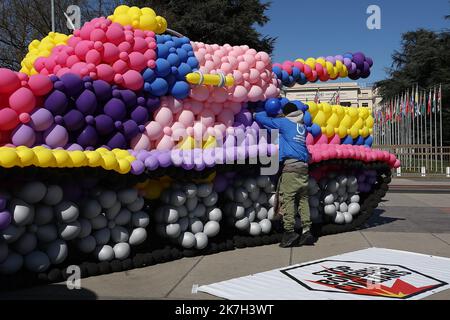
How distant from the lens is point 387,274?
468 centimetres

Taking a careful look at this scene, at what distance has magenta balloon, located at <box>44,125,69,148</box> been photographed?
452 centimetres

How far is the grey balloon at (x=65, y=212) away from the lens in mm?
4355

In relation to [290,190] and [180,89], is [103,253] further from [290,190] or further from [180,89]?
[290,190]

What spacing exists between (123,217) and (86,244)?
462 millimetres

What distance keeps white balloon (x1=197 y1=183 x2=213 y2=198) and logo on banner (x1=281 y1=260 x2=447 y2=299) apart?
1.26 m

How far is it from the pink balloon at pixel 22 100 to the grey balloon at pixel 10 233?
1.04 metres

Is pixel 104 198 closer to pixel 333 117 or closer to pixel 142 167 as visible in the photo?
pixel 142 167

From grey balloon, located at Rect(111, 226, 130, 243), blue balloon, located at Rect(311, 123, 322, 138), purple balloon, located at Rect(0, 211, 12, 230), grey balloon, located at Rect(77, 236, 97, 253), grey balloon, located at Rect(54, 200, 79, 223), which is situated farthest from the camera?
blue balloon, located at Rect(311, 123, 322, 138)

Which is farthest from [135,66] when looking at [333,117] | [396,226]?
[396,226]

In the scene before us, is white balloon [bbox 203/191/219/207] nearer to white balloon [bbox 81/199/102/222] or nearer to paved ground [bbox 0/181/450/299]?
paved ground [bbox 0/181/450/299]

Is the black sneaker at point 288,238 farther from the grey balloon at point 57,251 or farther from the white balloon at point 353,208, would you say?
the grey balloon at point 57,251

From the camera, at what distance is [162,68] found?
536 cm

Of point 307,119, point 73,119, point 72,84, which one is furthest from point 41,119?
point 307,119

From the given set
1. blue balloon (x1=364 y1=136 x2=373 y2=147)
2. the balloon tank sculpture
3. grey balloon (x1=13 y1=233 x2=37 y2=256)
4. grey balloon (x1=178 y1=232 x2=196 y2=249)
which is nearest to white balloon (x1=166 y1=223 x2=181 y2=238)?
the balloon tank sculpture
